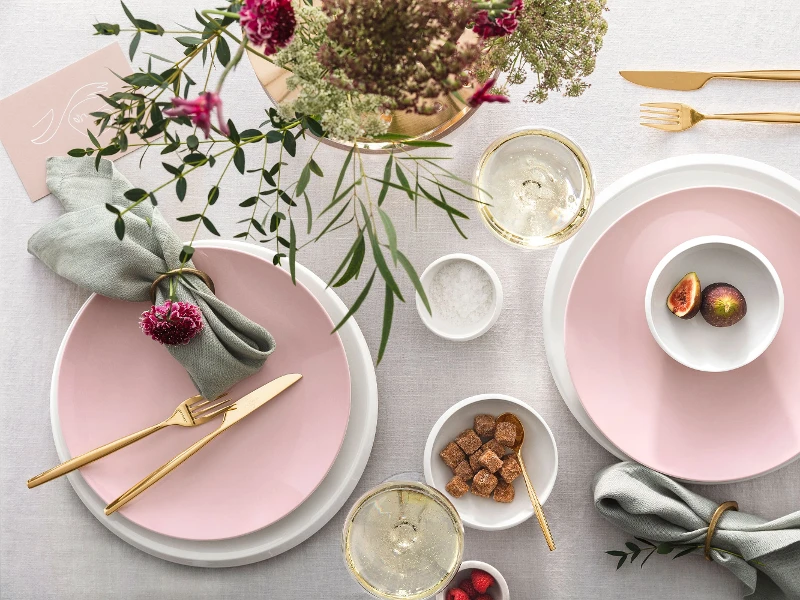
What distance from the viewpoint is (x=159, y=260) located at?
1.10m

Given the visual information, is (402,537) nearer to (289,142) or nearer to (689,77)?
(289,142)

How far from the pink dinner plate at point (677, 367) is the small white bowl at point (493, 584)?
318mm

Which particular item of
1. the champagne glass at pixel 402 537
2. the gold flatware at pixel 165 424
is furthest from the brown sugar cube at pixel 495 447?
the gold flatware at pixel 165 424

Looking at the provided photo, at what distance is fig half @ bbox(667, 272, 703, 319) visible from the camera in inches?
41.8

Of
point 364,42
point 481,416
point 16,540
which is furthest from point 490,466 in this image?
point 16,540

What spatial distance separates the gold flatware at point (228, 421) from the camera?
114cm

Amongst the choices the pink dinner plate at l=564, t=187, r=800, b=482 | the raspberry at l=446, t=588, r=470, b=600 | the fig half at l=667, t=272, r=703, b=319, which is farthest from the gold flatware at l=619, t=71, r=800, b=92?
the raspberry at l=446, t=588, r=470, b=600

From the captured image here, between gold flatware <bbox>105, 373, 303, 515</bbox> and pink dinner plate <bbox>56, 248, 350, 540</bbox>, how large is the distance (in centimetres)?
2

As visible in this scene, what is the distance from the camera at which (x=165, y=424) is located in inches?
45.0

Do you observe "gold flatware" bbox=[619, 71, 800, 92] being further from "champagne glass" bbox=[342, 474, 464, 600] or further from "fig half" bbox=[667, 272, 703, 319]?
→ "champagne glass" bbox=[342, 474, 464, 600]

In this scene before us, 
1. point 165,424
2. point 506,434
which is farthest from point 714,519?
point 165,424

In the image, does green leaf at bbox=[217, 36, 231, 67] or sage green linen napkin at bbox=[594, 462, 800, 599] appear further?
sage green linen napkin at bbox=[594, 462, 800, 599]

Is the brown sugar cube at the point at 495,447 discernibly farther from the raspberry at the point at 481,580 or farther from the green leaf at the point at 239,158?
the green leaf at the point at 239,158

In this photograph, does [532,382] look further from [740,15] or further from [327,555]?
[740,15]
